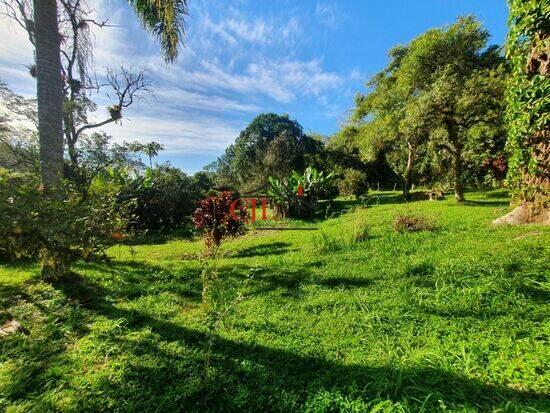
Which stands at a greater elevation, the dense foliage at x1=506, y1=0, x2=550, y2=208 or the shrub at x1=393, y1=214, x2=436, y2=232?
the dense foliage at x1=506, y1=0, x2=550, y2=208

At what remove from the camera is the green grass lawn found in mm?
1943

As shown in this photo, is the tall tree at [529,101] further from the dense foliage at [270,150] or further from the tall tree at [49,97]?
the dense foliage at [270,150]

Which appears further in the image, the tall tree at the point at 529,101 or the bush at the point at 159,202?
the bush at the point at 159,202

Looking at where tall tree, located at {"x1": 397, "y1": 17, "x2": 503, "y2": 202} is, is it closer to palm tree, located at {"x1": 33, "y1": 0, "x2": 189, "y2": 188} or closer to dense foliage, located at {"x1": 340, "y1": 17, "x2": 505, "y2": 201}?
dense foliage, located at {"x1": 340, "y1": 17, "x2": 505, "y2": 201}

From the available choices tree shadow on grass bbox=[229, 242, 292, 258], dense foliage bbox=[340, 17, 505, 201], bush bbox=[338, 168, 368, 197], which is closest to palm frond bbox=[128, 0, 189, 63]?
tree shadow on grass bbox=[229, 242, 292, 258]

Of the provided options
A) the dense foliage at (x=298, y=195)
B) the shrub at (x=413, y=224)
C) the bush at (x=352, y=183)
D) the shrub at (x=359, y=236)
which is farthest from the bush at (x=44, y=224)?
the bush at (x=352, y=183)

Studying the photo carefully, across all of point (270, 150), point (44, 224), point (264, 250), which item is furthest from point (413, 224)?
point (270, 150)

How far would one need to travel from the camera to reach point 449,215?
7.26 meters

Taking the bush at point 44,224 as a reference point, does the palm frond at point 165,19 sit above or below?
above

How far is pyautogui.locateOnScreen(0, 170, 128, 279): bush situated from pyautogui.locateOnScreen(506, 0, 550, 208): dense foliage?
589cm

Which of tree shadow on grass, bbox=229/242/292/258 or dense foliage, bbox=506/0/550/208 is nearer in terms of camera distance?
dense foliage, bbox=506/0/550/208

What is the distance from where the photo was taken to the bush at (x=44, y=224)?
2.53 metres

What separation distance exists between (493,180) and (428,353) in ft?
51.1

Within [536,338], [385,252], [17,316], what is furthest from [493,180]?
[17,316]
